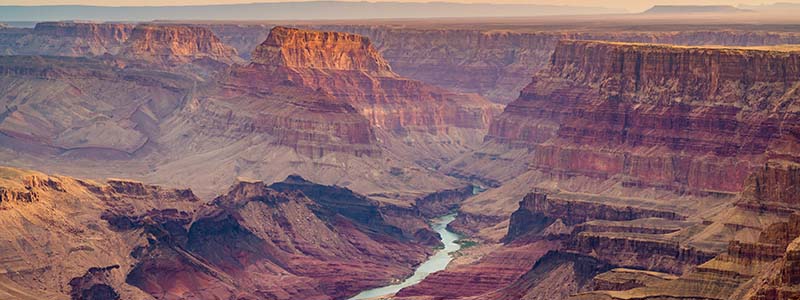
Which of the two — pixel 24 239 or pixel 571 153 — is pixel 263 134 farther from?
pixel 24 239

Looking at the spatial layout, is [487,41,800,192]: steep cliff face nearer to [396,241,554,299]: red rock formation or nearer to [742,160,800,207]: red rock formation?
[742,160,800,207]: red rock formation

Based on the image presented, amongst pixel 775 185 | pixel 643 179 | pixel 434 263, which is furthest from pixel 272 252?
pixel 775 185

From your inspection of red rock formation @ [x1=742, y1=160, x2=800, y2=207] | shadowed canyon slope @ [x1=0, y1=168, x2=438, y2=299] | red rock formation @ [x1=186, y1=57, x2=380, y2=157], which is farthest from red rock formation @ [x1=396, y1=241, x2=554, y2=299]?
red rock formation @ [x1=186, y1=57, x2=380, y2=157]

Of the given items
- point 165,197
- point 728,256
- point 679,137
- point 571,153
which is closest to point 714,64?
point 679,137

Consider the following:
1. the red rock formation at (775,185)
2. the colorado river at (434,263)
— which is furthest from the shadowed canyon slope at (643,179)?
the colorado river at (434,263)

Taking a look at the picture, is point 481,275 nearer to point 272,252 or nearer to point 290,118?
point 272,252

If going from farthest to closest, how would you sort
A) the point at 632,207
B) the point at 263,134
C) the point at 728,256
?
the point at 263,134 → the point at 632,207 → the point at 728,256
